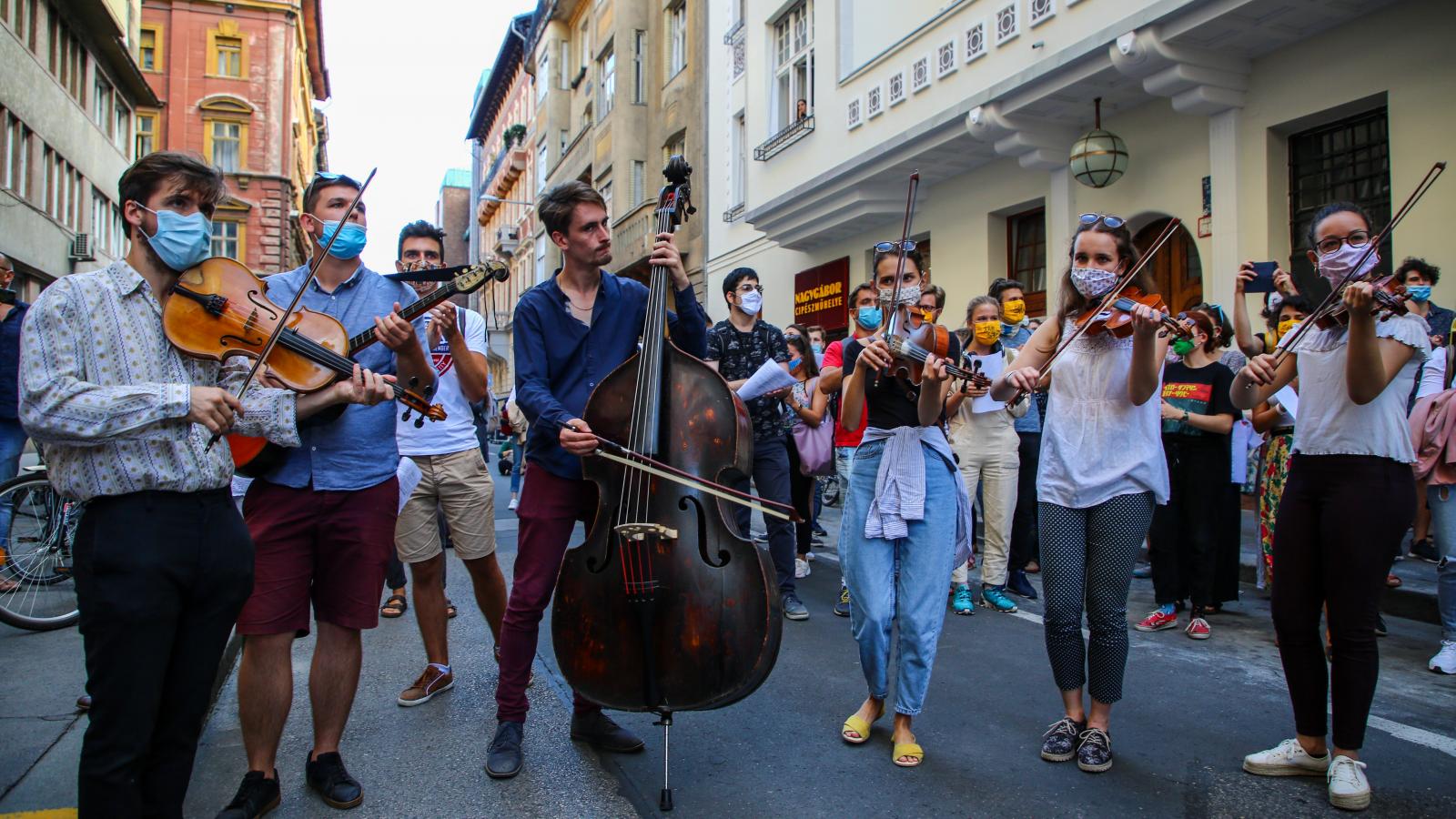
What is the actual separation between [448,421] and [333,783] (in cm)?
189

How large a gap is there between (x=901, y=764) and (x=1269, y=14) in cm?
758

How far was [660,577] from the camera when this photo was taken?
296 centimetres

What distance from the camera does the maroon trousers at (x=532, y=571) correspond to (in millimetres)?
3438

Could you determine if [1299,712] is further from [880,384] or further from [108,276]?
[108,276]

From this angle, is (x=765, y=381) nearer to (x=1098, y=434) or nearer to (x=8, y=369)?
(x=1098, y=434)

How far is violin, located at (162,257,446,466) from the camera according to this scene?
8.57 feet

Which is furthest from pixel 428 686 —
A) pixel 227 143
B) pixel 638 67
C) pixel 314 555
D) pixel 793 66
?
pixel 227 143

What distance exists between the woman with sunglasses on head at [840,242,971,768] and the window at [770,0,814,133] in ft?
41.6

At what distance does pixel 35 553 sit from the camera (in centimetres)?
548

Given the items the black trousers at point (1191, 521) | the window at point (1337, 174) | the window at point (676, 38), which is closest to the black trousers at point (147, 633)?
the black trousers at point (1191, 521)

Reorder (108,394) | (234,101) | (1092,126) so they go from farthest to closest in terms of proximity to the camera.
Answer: (234,101) → (1092,126) → (108,394)

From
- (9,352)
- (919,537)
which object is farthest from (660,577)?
(9,352)

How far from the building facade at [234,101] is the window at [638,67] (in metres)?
25.2

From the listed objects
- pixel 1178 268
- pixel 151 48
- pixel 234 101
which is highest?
pixel 151 48
